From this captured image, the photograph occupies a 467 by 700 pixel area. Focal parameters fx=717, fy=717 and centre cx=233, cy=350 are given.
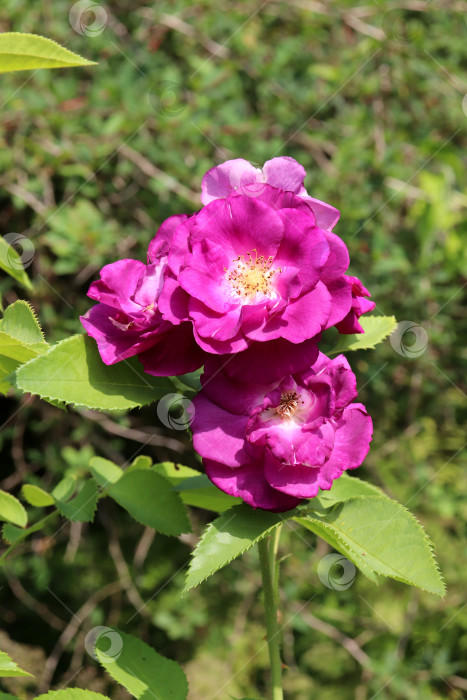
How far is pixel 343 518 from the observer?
29.2 inches

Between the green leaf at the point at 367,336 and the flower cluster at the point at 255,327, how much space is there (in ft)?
0.17

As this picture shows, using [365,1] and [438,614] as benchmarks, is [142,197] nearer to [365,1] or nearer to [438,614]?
[365,1]

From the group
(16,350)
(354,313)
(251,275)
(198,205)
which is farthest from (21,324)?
(198,205)

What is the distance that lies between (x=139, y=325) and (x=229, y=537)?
0.74 feet

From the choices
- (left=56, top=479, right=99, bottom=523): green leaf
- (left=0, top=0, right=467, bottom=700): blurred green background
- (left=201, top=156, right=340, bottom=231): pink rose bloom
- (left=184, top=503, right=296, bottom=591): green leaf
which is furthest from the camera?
(left=0, top=0, right=467, bottom=700): blurred green background

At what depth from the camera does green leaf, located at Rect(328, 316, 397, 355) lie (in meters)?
0.82

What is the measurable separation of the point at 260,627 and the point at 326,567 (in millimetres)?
1928

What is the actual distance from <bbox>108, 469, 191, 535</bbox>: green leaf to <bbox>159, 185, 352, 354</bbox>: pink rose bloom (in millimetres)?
266

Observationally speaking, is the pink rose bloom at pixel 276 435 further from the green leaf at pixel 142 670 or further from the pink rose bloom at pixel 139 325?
the green leaf at pixel 142 670

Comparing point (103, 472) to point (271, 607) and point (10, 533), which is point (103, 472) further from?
point (271, 607)

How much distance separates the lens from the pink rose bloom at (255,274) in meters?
0.69

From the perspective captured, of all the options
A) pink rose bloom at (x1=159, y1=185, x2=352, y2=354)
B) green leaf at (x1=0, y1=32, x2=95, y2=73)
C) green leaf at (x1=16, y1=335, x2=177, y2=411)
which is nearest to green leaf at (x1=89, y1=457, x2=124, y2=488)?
green leaf at (x1=16, y1=335, x2=177, y2=411)

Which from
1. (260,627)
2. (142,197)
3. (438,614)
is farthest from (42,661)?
(142,197)

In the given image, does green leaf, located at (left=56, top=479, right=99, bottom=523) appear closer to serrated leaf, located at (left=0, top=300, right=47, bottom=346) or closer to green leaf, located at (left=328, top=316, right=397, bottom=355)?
serrated leaf, located at (left=0, top=300, right=47, bottom=346)
